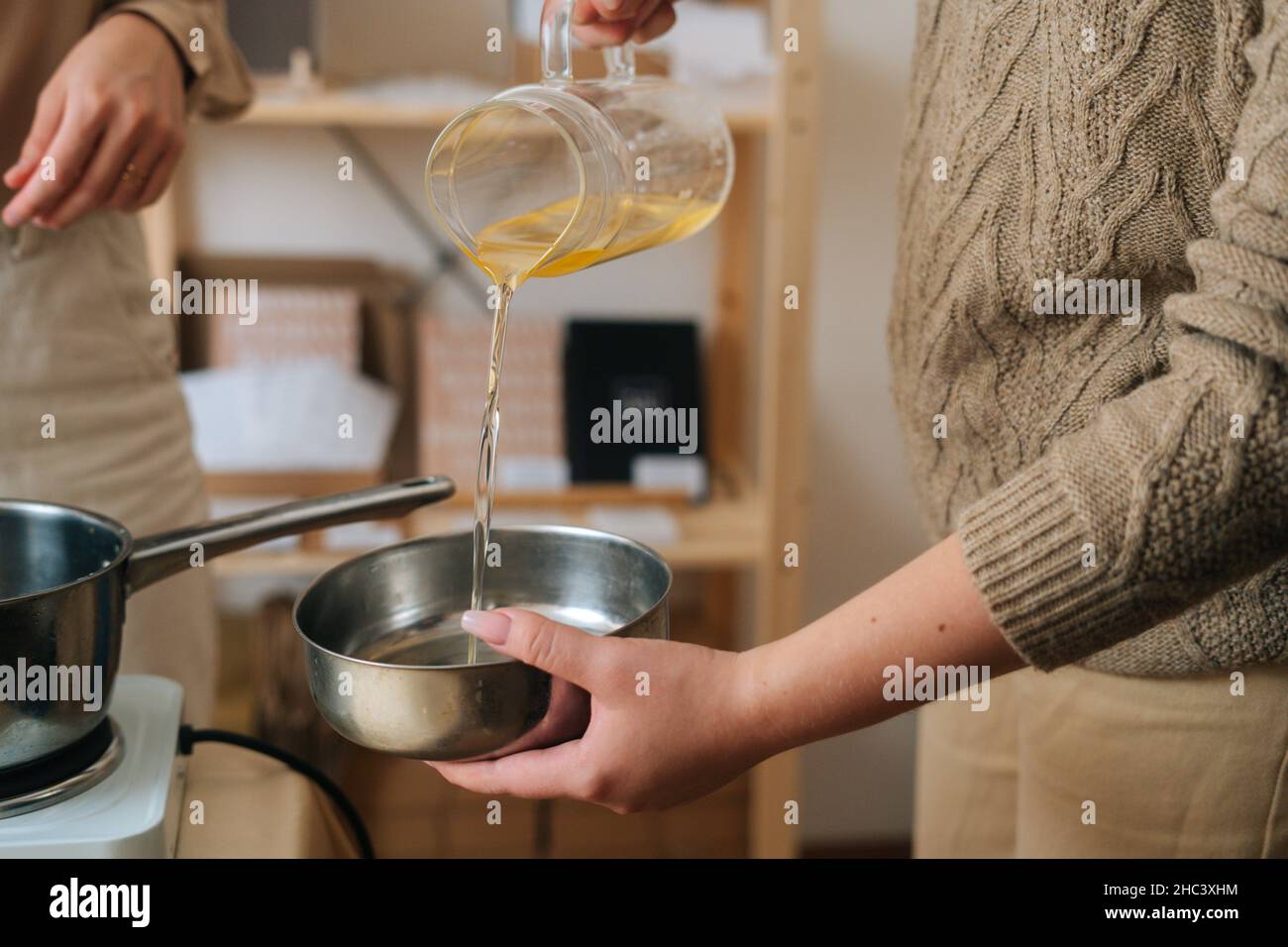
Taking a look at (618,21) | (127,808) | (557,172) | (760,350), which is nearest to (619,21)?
(618,21)

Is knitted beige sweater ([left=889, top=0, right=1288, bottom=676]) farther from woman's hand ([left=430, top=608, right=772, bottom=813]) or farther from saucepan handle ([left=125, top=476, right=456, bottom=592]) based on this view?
saucepan handle ([left=125, top=476, right=456, bottom=592])

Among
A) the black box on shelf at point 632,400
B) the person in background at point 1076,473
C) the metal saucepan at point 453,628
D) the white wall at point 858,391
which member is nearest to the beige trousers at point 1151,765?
the person in background at point 1076,473

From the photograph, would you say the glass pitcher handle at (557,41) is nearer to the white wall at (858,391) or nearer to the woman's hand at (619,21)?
the woman's hand at (619,21)

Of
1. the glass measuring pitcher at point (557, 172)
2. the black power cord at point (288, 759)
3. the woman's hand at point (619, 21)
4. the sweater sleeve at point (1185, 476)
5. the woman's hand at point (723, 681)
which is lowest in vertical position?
the black power cord at point (288, 759)

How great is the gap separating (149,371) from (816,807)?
1.37m

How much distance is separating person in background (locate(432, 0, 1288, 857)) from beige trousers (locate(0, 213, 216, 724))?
475mm

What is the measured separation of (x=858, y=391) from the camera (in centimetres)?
192

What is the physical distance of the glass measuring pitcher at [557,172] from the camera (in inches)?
28.5

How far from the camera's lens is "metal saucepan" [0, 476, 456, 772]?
0.60 metres

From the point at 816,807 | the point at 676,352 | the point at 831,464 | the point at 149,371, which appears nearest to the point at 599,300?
the point at 676,352

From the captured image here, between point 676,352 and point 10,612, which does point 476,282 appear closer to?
point 676,352

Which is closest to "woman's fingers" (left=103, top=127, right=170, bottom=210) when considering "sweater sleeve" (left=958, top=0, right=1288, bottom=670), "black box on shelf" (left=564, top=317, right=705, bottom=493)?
"sweater sleeve" (left=958, top=0, right=1288, bottom=670)

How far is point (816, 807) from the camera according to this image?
2.05 metres

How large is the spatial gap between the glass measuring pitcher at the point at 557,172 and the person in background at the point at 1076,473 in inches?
6.9
